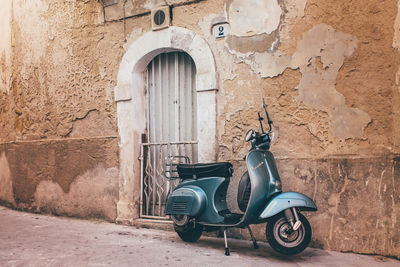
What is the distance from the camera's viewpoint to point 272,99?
4.73m

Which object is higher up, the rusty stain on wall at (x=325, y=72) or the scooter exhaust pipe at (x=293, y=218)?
the rusty stain on wall at (x=325, y=72)

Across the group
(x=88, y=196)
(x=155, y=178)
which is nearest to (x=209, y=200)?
(x=155, y=178)

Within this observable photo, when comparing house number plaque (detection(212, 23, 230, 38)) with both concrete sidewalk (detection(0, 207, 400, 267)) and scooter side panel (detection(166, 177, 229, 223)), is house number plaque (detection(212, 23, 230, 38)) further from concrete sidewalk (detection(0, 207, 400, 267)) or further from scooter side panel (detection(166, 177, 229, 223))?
concrete sidewalk (detection(0, 207, 400, 267))


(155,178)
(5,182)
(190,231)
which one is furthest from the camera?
(5,182)

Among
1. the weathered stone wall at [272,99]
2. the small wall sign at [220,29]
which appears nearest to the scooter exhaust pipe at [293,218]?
the weathered stone wall at [272,99]

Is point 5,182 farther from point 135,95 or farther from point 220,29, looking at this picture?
point 220,29

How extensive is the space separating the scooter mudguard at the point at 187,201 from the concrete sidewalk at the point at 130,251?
0.41 m

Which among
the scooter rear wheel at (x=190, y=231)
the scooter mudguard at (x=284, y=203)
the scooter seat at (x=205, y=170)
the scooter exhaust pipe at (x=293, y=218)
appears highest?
the scooter seat at (x=205, y=170)

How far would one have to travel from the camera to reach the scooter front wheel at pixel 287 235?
3.71 m

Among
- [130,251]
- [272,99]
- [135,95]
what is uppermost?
[135,95]

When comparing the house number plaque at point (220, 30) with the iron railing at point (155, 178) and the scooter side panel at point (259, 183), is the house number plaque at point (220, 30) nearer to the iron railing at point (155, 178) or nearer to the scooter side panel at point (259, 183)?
the iron railing at point (155, 178)

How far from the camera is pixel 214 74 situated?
5055mm

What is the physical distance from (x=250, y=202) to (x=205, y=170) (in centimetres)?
74

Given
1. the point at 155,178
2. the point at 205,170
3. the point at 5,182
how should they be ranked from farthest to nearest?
1. the point at 5,182
2. the point at 155,178
3. the point at 205,170
